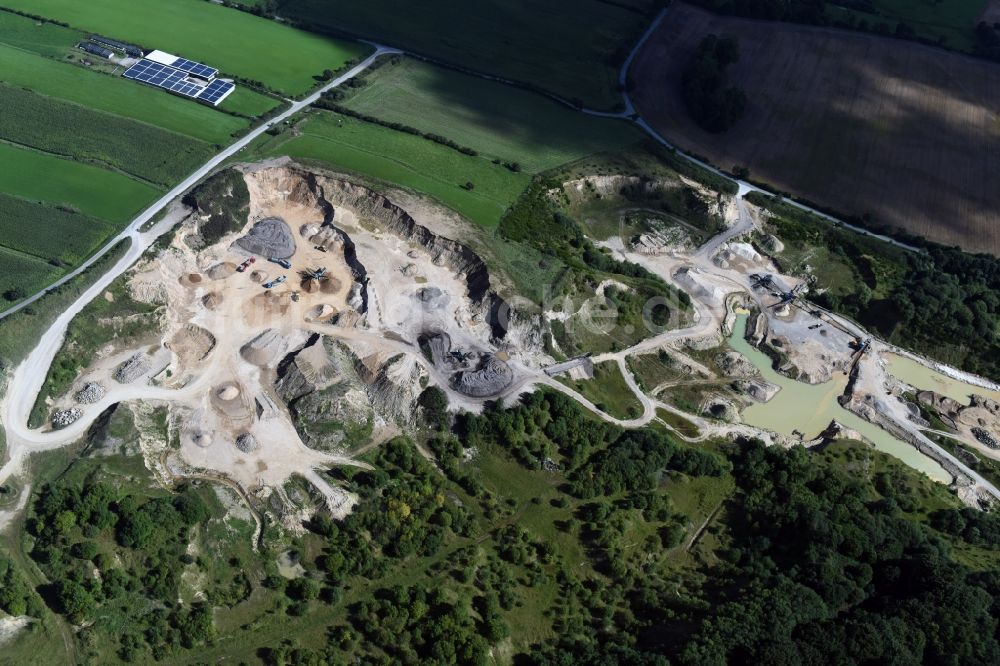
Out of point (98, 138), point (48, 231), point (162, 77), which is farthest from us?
point (162, 77)

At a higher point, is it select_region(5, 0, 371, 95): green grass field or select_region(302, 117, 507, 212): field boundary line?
select_region(5, 0, 371, 95): green grass field

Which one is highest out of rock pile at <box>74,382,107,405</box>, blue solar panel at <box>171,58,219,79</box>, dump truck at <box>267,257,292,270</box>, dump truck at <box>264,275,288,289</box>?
blue solar panel at <box>171,58,219,79</box>

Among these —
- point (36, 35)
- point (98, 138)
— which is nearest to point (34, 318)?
point (98, 138)

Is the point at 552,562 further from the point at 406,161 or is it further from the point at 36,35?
the point at 36,35

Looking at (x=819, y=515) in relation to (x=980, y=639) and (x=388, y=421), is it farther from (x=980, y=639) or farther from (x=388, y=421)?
(x=388, y=421)

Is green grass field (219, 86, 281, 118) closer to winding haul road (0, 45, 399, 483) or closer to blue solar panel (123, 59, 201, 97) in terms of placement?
blue solar panel (123, 59, 201, 97)

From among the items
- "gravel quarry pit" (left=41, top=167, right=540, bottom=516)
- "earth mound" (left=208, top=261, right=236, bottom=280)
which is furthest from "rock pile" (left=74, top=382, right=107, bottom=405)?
"earth mound" (left=208, top=261, right=236, bottom=280)
